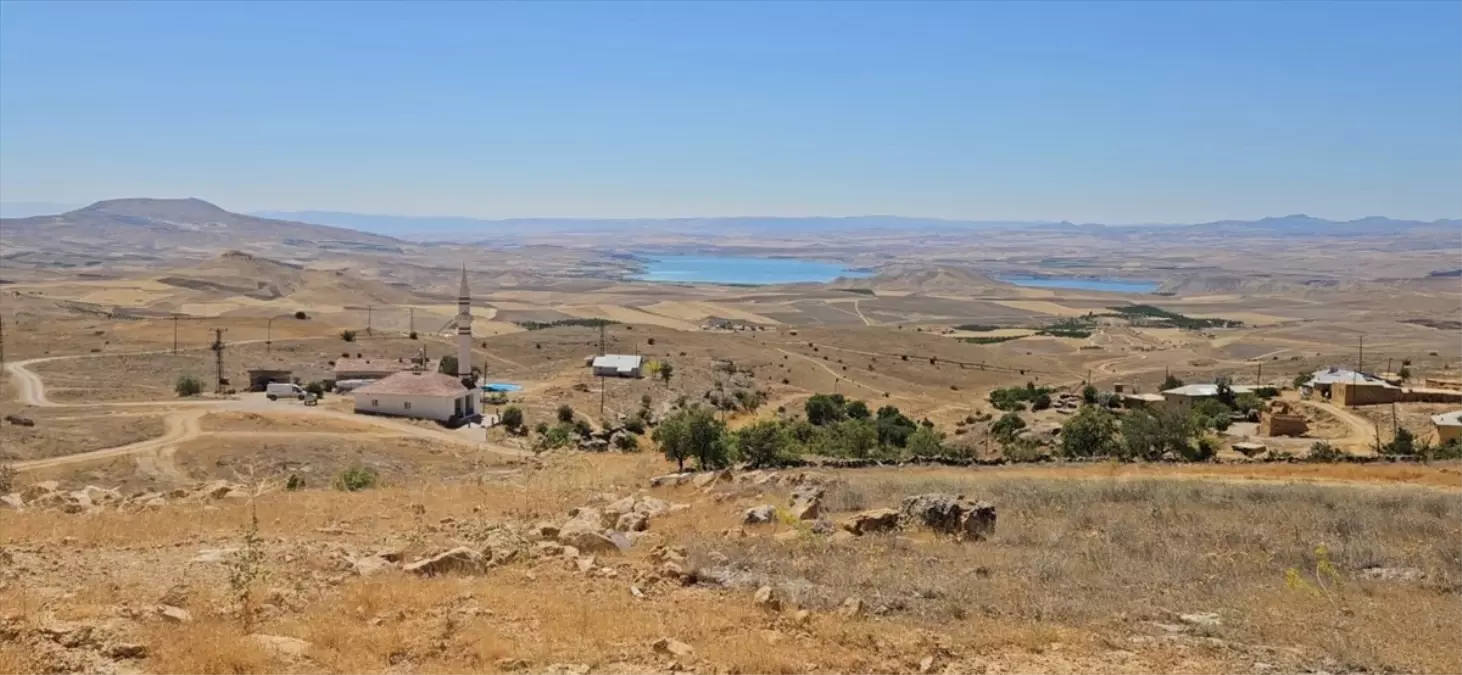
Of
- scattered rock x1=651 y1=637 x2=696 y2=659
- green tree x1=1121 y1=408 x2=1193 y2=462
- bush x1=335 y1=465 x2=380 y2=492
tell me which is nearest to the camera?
scattered rock x1=651 y1=637 x2=696 y2=659

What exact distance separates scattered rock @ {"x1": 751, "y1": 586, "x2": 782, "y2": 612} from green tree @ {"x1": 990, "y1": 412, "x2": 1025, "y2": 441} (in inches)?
1202

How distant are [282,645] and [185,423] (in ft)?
119

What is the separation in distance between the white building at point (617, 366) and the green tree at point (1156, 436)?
33.8m

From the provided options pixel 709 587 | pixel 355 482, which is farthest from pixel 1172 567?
pixel 355 482

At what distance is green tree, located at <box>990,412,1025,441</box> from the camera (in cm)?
3966

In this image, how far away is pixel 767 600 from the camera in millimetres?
9852

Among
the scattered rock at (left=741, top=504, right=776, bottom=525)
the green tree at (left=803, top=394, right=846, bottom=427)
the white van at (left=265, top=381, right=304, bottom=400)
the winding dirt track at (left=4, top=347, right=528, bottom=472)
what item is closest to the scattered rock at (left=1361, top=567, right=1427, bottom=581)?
→ the scattered rock at (left=741, top=504, right=776, bottom=525)

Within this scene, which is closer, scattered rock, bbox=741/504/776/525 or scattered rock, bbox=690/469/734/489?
scattered rock, bbox=741/504/776/525

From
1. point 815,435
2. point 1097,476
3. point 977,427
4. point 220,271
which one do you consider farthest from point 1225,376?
point 220,271

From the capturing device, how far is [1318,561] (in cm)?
1289

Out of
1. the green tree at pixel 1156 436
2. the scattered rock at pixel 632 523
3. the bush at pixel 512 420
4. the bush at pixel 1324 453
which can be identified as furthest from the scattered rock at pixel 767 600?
the bush at pixel 512 420

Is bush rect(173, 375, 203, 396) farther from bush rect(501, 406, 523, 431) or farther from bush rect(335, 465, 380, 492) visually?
bush rect(335, 465, 380, 492)

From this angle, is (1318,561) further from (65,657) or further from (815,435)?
(815,435)

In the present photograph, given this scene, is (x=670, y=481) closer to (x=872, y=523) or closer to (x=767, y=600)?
(x=872, y=523)
